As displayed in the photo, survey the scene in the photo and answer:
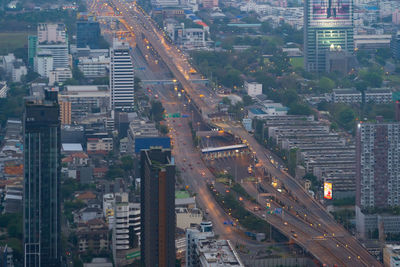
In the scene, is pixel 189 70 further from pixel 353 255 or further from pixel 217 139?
pixel 353 255

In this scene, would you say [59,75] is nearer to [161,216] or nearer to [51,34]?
[51,34]

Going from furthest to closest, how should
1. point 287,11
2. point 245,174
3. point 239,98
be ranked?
point 287,11 → point 239,98 → point 245,174

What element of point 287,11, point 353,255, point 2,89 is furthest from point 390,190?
point 287,11

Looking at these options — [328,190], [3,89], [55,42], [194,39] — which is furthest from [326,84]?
[328,190]

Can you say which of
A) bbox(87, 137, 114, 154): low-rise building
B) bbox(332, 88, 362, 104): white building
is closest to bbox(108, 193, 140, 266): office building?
bbox(87, 137, 114, 154): low-rise building

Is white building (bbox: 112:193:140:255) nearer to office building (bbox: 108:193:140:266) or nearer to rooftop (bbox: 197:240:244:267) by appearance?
office building (bbox: 108:193:140:266)

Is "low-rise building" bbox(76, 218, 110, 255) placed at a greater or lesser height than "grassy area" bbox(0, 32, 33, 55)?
lesser

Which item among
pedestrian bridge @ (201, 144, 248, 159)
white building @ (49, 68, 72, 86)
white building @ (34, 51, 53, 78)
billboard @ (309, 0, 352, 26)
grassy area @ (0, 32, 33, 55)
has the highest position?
billboard @ (309, 0, 352, 26)
